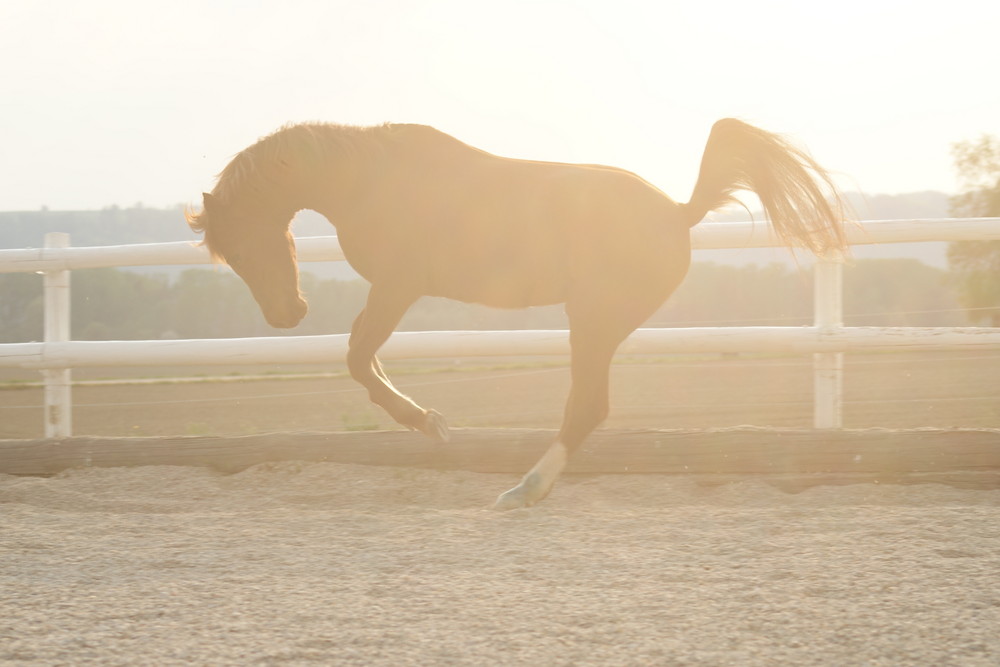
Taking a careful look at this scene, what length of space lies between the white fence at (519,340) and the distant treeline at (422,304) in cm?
55

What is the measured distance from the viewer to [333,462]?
380cm

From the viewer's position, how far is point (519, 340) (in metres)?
4.23

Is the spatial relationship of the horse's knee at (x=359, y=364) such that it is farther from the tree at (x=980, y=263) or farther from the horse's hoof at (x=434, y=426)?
the tree at (x=980, y=263)

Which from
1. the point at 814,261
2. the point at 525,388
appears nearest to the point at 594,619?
the point at 814,261

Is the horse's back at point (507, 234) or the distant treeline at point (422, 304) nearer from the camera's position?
the horse's back at point (507, 234)

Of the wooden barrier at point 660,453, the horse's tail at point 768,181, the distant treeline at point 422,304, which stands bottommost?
the wooden barrier at point 660,453

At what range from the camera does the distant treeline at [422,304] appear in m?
5.68

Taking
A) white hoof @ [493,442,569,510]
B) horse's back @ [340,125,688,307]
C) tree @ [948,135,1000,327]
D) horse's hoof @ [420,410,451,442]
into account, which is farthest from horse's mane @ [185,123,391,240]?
tree @ [948,135,1000,327]

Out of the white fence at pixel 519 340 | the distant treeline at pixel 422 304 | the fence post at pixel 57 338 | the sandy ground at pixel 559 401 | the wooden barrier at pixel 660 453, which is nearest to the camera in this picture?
the wooden barrier at pixel 660 453

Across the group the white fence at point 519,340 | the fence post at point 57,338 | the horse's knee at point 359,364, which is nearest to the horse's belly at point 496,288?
the horse's knee at point 359,364

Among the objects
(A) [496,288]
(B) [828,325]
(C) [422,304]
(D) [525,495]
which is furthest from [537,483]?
(C) [422,304]

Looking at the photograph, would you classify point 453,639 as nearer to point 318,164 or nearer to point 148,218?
point 318,164

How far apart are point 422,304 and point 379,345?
177 centimetres

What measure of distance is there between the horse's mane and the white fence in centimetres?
95
